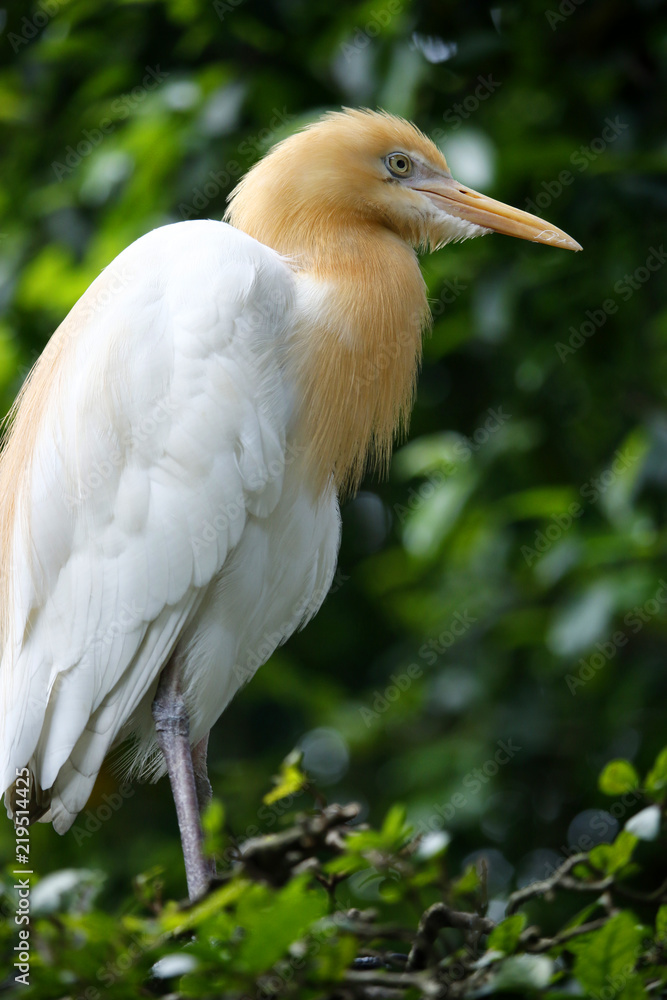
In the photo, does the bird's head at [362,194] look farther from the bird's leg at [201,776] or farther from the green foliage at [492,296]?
the bird's leg at [201,776]

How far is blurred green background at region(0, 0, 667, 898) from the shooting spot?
2293mm

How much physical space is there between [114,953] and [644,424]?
5.37 feet

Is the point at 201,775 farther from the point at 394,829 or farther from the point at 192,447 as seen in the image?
the point at 394,829

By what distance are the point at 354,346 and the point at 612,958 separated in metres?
1.17

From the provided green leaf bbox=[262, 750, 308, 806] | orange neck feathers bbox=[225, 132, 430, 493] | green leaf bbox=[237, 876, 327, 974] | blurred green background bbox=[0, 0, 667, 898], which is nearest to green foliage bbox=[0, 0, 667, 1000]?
blurred green background bbox=[0, 0, 667, 898]

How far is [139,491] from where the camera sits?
1753mm

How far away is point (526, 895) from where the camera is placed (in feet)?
3.76

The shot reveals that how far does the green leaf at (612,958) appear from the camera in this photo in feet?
3.27

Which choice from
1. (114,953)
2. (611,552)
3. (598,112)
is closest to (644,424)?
(611,552)

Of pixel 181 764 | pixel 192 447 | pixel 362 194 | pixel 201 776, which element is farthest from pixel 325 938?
pixel 362 194

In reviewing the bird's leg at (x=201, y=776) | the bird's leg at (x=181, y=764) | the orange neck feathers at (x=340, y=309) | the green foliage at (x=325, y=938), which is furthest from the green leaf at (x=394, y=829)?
the bird's leg at (x=201, y=776)

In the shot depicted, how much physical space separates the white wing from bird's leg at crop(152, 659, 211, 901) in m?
0.07

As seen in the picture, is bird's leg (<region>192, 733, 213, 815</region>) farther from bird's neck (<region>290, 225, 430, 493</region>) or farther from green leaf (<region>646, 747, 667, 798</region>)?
green leaf (<region>646, 747, 667, 798</region>)

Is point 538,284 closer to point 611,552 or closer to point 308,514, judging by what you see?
point 611,552
